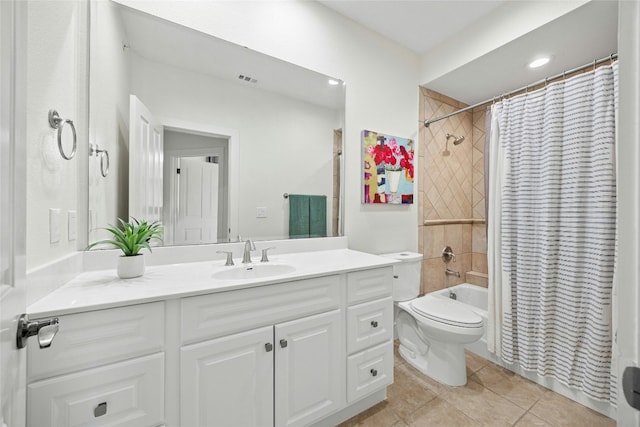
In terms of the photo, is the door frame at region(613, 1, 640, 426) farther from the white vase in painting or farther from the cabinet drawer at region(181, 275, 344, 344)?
the white vase in painting

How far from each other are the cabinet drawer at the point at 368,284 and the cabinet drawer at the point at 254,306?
3.1 inches

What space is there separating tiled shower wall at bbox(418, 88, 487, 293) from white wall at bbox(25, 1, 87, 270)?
7.71ft

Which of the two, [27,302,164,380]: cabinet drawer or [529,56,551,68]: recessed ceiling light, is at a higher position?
[529,56,551,68]: recessed ceiling light

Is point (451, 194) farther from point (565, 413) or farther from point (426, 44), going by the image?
point (565, 413)

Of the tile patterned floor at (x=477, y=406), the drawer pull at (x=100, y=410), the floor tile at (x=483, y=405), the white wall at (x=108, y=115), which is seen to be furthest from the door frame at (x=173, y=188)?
the floor tile at (x=483, y=405)

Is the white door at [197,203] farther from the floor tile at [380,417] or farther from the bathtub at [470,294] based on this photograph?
the bathtub at [470,294]

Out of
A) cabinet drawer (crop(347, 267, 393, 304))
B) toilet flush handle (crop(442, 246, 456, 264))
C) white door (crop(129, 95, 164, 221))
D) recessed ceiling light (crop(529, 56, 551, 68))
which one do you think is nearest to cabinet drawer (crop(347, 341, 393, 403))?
cabinet drawer (crop(347, 267, 393, 304))

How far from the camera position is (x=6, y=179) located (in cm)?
44

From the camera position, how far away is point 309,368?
1.24 metres

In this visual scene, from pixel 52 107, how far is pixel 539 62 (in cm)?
295

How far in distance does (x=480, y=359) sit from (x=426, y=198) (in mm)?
1363

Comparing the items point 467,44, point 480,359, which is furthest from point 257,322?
point 467,44

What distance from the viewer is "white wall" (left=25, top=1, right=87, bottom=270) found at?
815mm

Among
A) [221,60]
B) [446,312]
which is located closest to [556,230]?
[446,312]
